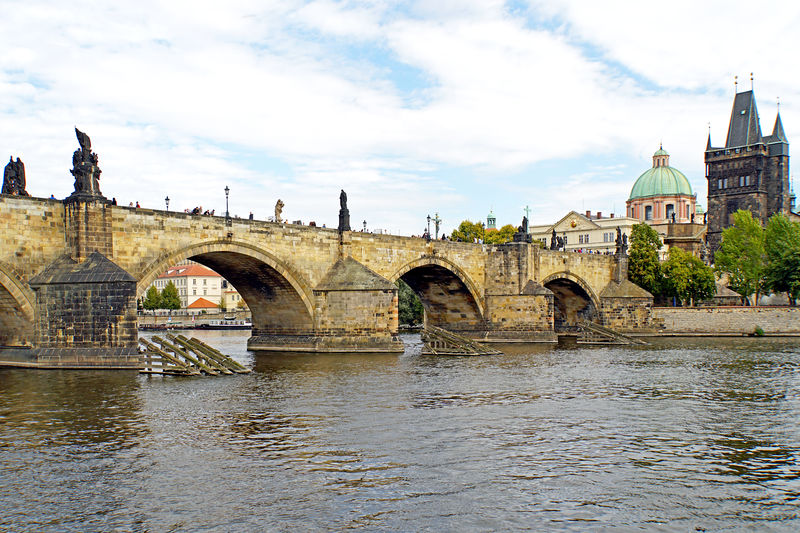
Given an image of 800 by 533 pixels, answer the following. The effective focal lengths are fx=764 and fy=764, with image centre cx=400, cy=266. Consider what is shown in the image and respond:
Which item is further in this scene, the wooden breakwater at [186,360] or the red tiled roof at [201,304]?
the red tiled roof at [201,304]

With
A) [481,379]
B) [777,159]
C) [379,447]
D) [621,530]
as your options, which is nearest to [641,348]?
[481,379]

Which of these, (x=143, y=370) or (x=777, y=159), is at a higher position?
(x=777, y=159)

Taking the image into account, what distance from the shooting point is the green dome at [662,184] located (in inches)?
3760

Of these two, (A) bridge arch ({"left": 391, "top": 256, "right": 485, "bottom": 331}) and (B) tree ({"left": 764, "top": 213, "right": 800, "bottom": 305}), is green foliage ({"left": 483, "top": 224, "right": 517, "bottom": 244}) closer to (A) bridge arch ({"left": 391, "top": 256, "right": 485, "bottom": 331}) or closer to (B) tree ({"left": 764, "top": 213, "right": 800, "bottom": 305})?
(B) tree ({"left": 764, "top": 213, "right": 800, "bottom": 305})

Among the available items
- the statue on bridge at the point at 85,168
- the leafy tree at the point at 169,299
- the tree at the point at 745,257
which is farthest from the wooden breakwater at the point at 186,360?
the leafy tree at the point at 169,299

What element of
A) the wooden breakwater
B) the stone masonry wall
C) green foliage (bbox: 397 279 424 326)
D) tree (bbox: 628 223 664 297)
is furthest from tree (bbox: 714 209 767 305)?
the wooden breakwater

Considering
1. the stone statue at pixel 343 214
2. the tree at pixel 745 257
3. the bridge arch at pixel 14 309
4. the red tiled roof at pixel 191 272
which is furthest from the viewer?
→ the red tiled roof at pixel 191 272

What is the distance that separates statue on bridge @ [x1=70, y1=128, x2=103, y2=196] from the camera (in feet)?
86.7

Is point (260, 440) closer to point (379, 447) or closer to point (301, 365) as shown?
point (379, 447)

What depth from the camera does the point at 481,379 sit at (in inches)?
1032

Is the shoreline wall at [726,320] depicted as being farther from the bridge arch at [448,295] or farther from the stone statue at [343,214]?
the stone statue at [343,214]

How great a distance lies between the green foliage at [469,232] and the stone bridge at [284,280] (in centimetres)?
1635

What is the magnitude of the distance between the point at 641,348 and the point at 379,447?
99.4 ft

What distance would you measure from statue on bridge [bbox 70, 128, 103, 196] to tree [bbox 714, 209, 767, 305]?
159 ft
